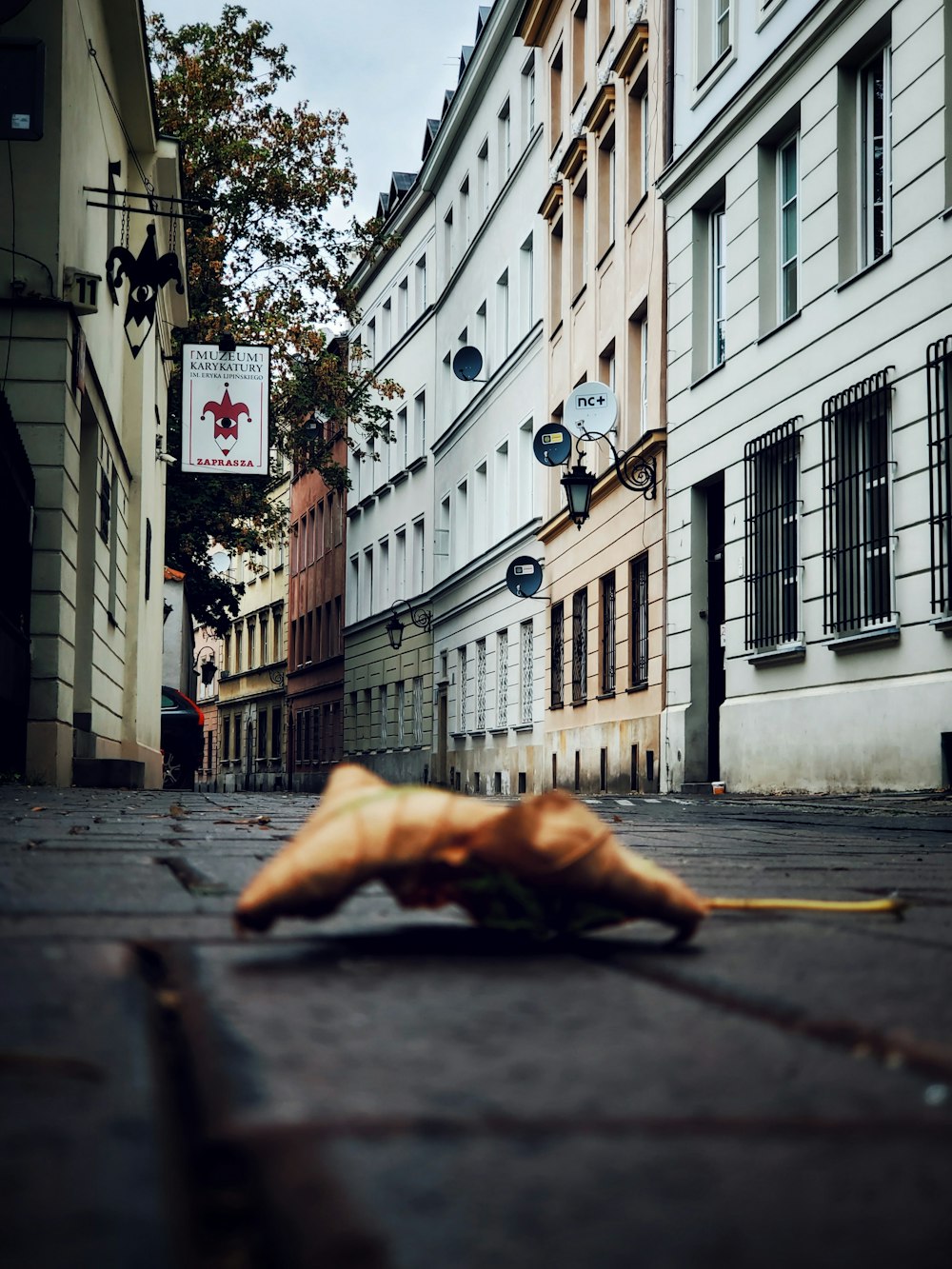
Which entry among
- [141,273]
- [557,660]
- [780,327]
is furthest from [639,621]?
[141,273]

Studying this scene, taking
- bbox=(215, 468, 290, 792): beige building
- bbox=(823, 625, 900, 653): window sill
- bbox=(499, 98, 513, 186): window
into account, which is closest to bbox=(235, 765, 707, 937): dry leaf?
bbox=(823, 625, 900, 653): window sill

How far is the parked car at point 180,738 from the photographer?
89.0 ft

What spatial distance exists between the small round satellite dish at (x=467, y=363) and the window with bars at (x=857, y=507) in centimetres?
1970

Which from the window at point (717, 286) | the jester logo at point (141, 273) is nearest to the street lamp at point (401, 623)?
the window at point (717, 286)

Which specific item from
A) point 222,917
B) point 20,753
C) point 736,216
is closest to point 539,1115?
point 222,917

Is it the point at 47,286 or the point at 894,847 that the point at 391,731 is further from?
the point at 894,847

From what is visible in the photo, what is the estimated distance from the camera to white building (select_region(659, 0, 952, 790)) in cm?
1372

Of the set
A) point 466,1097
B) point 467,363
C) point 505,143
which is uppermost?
point 505,143

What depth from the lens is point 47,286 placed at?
14.4 meters

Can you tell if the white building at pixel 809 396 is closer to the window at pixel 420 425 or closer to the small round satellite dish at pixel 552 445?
the small round satellite dish at pixel 552 445

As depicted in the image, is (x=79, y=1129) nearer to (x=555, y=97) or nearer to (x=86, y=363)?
(x=86, y=363)

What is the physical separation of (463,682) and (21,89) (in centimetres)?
2547

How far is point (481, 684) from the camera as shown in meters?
35.6

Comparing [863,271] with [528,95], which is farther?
[528,95]
